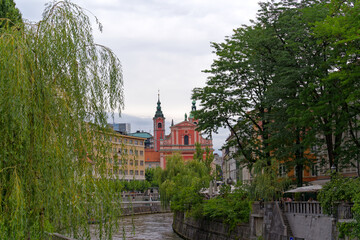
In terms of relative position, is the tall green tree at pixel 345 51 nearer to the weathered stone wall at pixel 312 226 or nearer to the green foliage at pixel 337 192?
the green foliage at pixel 337 192

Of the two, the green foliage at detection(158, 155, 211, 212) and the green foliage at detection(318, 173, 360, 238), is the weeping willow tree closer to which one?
the green foliage at detection(318, 173, 360, 238)

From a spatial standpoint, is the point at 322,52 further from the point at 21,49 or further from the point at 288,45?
the point at 21,49

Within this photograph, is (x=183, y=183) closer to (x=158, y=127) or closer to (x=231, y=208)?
(x=231, y=208)

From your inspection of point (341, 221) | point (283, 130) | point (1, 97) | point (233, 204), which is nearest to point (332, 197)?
point (341, 221)

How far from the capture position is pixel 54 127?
14.2m

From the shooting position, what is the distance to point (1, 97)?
43.5 ft

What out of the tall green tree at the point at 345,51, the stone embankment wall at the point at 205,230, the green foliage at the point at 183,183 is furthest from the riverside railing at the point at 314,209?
the green foliage at the point at 183,183

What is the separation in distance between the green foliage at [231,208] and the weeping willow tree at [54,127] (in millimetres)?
20148

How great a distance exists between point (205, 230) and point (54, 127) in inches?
1138

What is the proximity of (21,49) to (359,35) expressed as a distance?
1728 centimetres

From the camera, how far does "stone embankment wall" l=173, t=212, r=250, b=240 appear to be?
114 feet

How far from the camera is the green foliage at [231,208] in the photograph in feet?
114

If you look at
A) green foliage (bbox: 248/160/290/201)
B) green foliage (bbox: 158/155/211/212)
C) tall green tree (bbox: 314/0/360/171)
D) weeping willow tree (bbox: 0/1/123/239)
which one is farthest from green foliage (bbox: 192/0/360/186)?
weeping willow tree (bbox: 0/1/123/239)

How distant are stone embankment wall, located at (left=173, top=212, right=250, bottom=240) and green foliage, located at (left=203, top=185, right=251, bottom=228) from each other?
0.52 m
